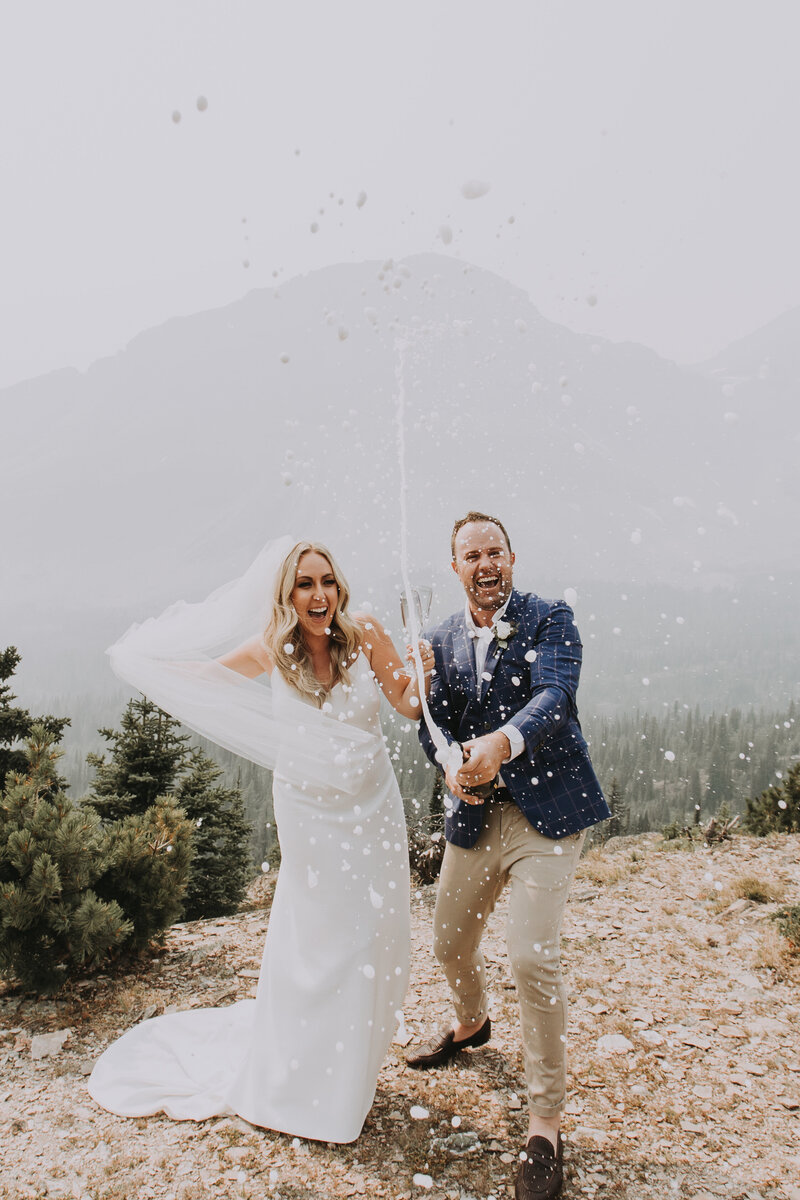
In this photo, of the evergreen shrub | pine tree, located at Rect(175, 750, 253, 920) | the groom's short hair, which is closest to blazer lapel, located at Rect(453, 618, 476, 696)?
the groom's short hair

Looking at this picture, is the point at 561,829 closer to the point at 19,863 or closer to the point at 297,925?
the point at 297,925

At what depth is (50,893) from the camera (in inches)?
196

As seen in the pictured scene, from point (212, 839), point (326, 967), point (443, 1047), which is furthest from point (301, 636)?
point (212, 839)

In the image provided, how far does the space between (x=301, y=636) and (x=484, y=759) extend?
1354 mm

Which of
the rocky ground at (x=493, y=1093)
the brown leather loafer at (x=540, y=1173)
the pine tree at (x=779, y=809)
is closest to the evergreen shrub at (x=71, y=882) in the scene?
the rocky ground at (x=493, y=1093)

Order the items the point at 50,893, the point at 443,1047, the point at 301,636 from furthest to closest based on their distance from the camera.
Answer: the point at 50,893, the point at 443,1047, the point at 301,636

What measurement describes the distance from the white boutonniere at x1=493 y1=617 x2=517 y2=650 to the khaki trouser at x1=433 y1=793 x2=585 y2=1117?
76 cm

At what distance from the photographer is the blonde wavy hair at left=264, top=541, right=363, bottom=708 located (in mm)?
3777

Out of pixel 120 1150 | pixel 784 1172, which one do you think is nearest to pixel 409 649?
pixel 120 1150

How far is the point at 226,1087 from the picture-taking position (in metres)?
3.73

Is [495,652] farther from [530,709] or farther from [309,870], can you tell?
[309,870]

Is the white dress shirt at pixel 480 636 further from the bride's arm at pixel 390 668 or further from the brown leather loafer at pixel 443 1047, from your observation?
the brown leather loafer at pixel 443 1047

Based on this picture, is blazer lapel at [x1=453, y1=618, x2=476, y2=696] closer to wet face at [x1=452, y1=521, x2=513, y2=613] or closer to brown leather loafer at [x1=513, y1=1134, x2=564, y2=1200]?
wet face at [x1=452, y1=521, x2=513, y2=613]

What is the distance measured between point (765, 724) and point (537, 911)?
14034 centimetres
